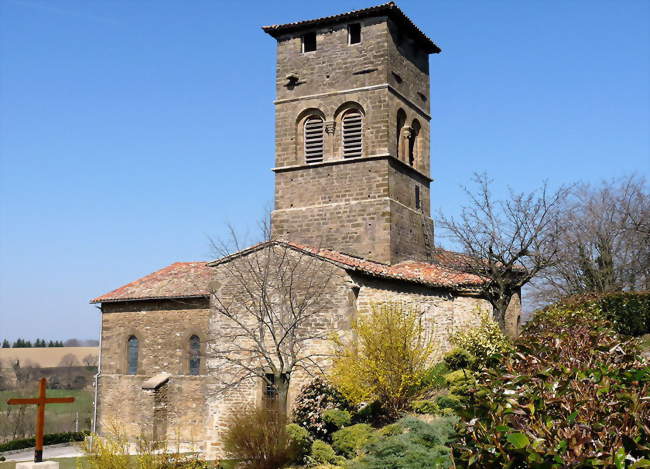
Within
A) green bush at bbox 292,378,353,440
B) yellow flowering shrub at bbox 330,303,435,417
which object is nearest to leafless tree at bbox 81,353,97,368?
green bush at bbox 292,378,353,440

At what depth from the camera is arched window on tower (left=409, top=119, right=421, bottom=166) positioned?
2825cm

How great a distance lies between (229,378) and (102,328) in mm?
9319

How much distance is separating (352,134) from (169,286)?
947cm

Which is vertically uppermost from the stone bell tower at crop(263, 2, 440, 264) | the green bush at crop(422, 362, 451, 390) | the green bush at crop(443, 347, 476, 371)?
the stone bell tower at crop(263, 2, 440, 264)

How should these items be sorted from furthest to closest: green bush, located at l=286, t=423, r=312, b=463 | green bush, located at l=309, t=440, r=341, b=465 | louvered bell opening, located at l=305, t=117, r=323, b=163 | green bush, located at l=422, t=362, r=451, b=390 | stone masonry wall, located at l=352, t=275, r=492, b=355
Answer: louvered bell opening, located at l=305, t=117, r=323, b=163 < stone masonry wall, located at l=352, t=275, r=492, b=355 < green bush, located at l=422, t=362, r=451, b=390 < green bush, located at l=286, t=423, r=312, b=463 < green bush, located at l=309, t=440, r=341, b=465

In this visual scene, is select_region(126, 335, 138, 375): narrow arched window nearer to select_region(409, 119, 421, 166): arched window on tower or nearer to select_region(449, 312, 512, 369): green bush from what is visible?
select_region(409, 119, 421, 166): arched window on tower

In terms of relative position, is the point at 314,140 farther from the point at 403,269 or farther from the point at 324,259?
the point at 324,259

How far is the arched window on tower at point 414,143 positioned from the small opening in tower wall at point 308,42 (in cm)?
517

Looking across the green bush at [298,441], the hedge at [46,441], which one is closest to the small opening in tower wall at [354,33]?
the green bush at [298,441]

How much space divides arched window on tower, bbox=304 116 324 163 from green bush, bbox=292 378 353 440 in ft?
33.8

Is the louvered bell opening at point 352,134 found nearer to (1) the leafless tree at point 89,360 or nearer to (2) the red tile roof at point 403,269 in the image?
(2) the red tile roof at point 403,269

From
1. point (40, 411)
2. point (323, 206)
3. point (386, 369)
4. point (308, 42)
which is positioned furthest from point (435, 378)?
point (308, 42)

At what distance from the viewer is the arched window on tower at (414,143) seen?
28.2 metres

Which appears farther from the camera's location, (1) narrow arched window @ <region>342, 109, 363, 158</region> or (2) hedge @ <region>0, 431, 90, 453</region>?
(2) hedge @ <region>0, 431, 90, 453</region>
